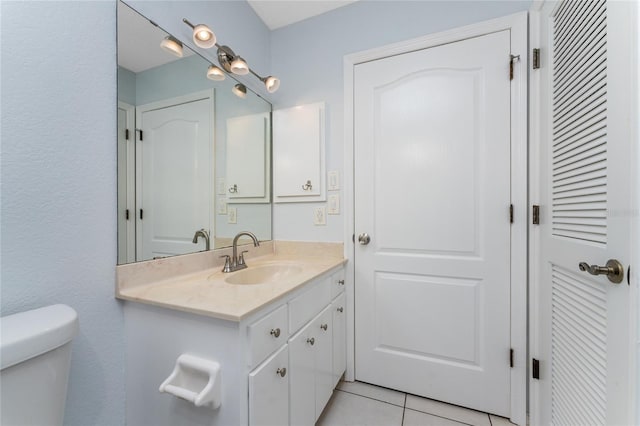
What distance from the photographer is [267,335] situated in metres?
0.90

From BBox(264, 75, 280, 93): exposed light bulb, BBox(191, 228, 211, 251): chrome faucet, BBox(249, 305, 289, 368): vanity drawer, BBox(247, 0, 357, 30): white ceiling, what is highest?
BBox(247, 0, 357, 30): white ceiling

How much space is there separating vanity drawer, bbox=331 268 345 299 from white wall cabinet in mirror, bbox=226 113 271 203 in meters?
0.76

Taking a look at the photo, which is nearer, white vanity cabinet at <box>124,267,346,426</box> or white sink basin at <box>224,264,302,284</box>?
white vanity cabinet at <box>124,267,346,426</box>

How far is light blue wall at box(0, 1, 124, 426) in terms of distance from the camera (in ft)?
2.47

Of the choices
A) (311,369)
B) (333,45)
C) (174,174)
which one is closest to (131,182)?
(174,174)

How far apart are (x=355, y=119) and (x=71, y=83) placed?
1350 mm

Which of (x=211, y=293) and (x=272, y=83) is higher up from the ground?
(x=272, y=83)

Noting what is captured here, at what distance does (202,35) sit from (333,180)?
3.41 ft

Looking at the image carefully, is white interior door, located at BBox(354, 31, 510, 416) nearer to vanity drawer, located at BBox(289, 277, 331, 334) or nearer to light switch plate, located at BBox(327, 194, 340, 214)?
light switch plate, located at BBox(327, 194, 340, 214)

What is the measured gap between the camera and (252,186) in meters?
1.78

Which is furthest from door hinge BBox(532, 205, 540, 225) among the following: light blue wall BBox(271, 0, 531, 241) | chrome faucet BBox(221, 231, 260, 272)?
chrome faucet BBox(221, 231, 260, 272)

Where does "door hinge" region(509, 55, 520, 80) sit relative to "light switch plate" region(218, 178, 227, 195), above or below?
above

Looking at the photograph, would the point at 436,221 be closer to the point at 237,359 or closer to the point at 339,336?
the point at 339,336

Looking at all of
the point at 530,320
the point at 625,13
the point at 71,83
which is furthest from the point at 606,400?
the point at 71,83
